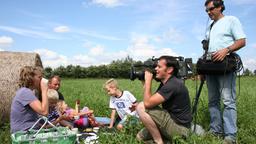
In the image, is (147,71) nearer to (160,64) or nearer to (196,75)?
(160,64)

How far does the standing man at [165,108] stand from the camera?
5375mm

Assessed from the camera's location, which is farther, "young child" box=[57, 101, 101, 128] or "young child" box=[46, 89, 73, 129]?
"young child" box=[57, 101, 101, 128]

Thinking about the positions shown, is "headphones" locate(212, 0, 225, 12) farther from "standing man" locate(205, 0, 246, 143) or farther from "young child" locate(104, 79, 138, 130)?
"young child" locate(104, 79, 138, 130)

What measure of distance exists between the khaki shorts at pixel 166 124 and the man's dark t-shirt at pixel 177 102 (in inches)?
4.3

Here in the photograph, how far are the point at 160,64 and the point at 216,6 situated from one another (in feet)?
4.32

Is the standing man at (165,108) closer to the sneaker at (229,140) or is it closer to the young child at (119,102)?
the sneaker at (229,140)

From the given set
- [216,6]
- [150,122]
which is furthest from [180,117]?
[216,6]

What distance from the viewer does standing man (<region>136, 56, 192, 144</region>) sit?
5375 millimetres

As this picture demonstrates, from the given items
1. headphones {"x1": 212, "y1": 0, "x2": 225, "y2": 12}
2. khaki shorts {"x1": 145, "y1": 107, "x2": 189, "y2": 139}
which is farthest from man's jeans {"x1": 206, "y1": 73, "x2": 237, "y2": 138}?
headphones {"x1": 212, "y1": 0, "x2": 225, "y2": 12}

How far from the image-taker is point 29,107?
18.0 feet

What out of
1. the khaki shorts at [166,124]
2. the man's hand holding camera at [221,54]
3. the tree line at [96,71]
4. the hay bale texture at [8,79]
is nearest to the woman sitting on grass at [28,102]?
the khaki shorts at [166,124]

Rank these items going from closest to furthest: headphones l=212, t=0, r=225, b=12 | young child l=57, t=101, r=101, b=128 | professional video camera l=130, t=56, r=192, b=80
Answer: professional video camera l=130, t=56, r=192, b=80, headphones l=212, t=0, r=225, b=12, young child l=57, t=101, r=101, b=128

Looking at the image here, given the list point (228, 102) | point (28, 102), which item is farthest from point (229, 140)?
point (28, 102)

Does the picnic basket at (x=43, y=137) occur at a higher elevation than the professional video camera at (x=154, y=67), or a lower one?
lower
